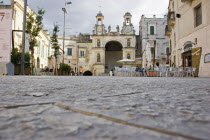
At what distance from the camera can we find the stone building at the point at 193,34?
13227 mm

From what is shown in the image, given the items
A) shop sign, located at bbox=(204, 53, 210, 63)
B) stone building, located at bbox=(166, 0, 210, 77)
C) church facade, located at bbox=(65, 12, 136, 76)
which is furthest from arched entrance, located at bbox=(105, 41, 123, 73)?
shop sign, located at bbox=(204, 53, 210, 63)

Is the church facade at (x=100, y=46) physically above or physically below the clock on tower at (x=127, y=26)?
below

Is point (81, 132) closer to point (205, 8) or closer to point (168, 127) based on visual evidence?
point (168, 127)

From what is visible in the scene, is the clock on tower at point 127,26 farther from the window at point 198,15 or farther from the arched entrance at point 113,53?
the window at point 198,15

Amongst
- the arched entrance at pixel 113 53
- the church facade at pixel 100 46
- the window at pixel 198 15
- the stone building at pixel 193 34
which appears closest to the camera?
the stone building at pixel 193 34

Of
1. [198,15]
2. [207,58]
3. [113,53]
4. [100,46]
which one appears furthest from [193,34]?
[113,53]

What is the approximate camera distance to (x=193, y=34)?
1502 cm

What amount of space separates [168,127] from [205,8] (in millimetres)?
14795

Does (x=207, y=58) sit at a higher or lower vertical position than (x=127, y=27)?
lower

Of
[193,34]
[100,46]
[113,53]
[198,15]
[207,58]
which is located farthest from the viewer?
[113,53]

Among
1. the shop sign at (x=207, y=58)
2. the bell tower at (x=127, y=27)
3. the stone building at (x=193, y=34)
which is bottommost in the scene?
the shop sign at (x=207, y=58)

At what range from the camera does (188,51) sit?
15.7 meters

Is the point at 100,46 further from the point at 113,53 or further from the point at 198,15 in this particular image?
the point at 198,15

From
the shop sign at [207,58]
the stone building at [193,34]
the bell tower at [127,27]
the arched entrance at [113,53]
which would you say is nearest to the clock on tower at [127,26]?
the bell tower at [127,27]
